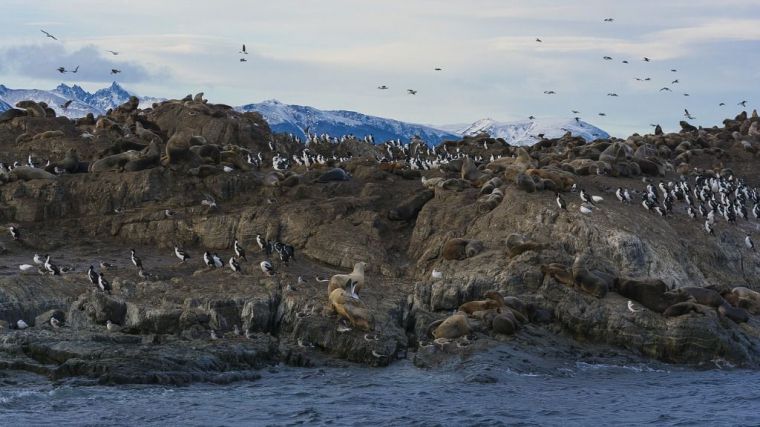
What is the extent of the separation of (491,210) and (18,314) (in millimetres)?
15639

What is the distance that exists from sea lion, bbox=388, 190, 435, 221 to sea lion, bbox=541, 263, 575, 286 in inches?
309

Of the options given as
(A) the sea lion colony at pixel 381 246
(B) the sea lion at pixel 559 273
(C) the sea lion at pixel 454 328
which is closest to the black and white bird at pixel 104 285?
(A) the sea lion colony at pixel 381 246

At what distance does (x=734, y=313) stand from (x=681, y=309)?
2155mm

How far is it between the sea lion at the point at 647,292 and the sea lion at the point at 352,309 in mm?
7235

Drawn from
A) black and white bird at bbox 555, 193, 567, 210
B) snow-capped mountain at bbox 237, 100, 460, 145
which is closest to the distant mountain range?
snow-capped mountain at bbox 237, 100, 460, 145

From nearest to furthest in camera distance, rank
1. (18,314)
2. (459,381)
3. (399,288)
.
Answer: (459,381) < (18,314) < (399,288)

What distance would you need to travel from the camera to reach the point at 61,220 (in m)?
38.7

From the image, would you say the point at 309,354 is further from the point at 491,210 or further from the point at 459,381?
the point at 491,210

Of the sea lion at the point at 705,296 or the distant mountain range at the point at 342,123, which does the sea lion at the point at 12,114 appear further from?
the distant mountain range at the point at 342,123

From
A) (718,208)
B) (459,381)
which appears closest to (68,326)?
(459,381)

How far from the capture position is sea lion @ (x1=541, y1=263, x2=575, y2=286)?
29.3 meters

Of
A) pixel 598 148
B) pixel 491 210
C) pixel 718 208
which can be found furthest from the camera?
pixel 598 148

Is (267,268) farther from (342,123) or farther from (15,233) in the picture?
(342,123)

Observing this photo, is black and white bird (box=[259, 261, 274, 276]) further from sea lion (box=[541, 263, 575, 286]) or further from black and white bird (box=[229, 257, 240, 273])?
sea lion (box=[541, 263, 575, 286])
